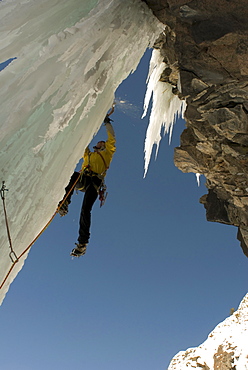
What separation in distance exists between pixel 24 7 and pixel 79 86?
94 centimetres

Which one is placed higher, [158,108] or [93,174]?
[158,108]

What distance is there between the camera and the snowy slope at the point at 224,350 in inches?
282

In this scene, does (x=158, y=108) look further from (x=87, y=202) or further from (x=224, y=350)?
(x=224, y=350)

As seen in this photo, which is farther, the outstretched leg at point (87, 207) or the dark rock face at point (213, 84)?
the outstretched leg at point (87, 207)

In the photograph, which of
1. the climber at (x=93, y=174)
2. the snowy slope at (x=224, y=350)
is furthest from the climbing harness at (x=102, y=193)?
the snowy slope at (x=224, y=350)

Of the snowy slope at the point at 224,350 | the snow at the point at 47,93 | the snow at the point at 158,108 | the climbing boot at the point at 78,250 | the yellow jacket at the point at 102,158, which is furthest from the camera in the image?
the snowy slope at the point at 224,350

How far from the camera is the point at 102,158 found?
15.7 feet

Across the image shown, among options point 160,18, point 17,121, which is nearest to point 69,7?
point 160,18

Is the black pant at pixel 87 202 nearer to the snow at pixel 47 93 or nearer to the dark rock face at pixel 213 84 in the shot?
the snow at pixel 47 93

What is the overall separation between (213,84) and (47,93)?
2595 mm

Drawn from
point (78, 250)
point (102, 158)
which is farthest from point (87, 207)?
A: point (102, 158)

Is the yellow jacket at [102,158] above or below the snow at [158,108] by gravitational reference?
below

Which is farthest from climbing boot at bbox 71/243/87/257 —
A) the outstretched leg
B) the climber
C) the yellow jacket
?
the yellow jacket

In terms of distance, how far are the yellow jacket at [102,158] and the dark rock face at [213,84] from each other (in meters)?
1.33
